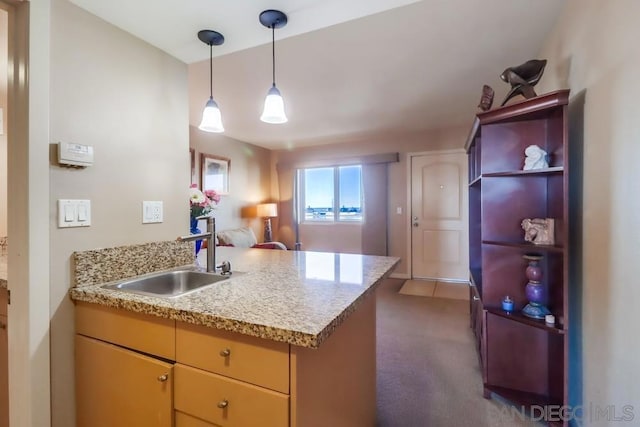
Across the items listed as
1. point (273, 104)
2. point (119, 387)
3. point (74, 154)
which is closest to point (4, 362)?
point (119, 387)

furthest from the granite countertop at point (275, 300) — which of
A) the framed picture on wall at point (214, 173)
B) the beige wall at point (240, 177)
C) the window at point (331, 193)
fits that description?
the window at point (331, 193)

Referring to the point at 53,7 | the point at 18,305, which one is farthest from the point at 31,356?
the point at 53,7

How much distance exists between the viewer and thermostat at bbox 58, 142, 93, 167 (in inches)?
44.7

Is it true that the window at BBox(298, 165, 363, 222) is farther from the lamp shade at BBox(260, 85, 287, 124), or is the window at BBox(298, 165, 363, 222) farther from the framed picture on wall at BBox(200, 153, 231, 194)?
the lamp shade at BBox(260, 85, 287, 124)

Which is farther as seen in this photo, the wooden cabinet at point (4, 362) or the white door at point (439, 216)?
the white door at point (439, 216)

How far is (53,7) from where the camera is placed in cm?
114

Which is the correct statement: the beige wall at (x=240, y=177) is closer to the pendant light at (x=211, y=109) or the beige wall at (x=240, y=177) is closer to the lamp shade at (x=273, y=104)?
the pendant light at (x=211, y=109)

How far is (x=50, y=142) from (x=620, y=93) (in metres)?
2.19

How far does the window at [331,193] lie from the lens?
5.34 m

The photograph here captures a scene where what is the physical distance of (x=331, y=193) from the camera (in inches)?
219

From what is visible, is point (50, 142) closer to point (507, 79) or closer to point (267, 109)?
point (267, 109)

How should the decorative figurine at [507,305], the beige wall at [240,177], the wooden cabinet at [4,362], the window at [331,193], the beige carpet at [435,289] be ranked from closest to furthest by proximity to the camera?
the wooden cabinet at [4,362]
the decorative figurine at [507,305]
the beige carpet at [435,289]
the beige wall at [240,177]
the window at [331,193]

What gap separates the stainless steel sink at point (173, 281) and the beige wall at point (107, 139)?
197 millimetres

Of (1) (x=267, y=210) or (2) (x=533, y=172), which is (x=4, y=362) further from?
(1) (x=267, y=210)
